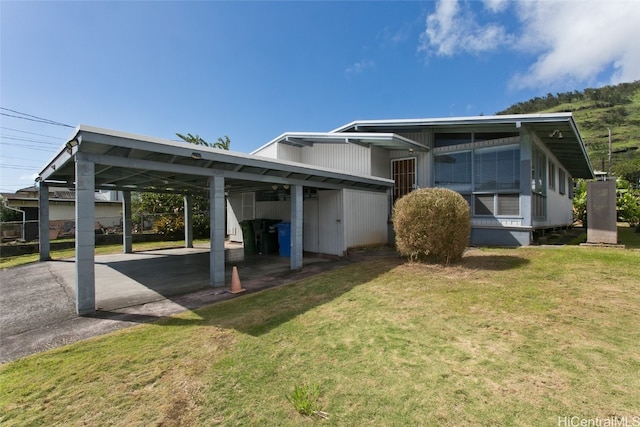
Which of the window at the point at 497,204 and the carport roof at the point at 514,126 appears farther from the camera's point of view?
the window at the point at 497,204

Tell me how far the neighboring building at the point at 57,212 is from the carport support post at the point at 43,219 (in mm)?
4464

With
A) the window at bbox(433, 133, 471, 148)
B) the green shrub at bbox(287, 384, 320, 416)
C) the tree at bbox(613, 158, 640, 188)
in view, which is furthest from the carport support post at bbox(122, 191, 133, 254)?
the tree at bbox(613, 158, 640, 188)

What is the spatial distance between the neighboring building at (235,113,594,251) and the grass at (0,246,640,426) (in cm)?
453

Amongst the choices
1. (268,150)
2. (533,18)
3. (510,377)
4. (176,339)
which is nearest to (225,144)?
(268,150)

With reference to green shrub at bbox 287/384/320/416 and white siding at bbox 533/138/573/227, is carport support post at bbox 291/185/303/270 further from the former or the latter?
white siding at bbox 533/138/573/227

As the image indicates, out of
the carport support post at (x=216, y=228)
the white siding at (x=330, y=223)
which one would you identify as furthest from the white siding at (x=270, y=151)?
the carport support post at (x=216, y=228)

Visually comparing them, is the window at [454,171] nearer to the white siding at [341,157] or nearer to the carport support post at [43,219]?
the white siding at [341,157]

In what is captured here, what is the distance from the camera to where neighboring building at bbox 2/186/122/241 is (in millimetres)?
14336

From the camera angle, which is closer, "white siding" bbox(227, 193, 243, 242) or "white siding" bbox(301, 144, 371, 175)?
"white siding" bbox(301, 144, 371, 175)

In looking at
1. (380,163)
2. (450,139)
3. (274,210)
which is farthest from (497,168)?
(274,210)

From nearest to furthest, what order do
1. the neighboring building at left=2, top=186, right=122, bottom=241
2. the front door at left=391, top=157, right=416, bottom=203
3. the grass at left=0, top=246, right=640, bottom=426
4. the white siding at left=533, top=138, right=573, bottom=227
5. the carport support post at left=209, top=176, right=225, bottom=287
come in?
the grass at left=0, top=246, right=640, bottom=426
the carport support post at left=209, top=176, right=225, bottom=287
the white siding at left=533, top=138, right=573, bottom=227
the front door at left=391, top=157, right=416, bottom=203
the neighboring building at left=2, top=186, right=122, bottom=241

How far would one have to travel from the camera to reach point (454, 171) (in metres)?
10.5

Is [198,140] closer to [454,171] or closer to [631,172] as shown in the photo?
[454,171]

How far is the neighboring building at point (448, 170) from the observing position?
9.17 metres
